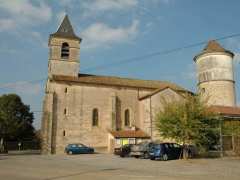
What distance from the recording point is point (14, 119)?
48.1 m

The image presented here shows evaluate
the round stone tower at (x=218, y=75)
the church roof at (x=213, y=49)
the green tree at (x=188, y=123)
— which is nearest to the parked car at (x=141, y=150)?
the green tree at (x=188, y=123)

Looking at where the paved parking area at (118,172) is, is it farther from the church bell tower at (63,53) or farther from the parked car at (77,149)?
the church bell tower at (63,53)

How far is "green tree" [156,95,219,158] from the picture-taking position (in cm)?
2294

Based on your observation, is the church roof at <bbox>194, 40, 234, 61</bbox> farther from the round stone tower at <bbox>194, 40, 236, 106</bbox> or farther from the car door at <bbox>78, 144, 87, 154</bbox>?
the car door at <bbox>78, 144, 87, 154</bbox>

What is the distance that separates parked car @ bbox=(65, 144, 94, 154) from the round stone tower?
2166 cm

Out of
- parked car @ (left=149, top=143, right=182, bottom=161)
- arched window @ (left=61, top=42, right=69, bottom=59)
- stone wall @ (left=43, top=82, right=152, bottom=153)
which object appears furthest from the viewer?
arched window @ (left=61, top=42, right=69, bottom=59)

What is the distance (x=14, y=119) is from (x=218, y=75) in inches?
1323

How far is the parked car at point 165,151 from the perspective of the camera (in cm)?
2278


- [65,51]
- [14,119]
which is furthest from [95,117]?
[14,119]

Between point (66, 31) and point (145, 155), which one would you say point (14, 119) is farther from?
point (145, 155)

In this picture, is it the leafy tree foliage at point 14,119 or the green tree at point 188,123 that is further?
the leafy tree foliage at point 14,119

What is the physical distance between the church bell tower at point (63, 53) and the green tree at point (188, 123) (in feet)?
63.1

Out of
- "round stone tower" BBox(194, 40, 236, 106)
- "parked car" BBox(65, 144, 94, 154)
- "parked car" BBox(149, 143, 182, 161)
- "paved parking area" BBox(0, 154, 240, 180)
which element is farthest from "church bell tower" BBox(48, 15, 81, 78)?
"paved parking area" BBox(0, 154, 240, 180)

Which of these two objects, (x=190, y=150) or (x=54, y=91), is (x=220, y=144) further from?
(x=54, y=91)
